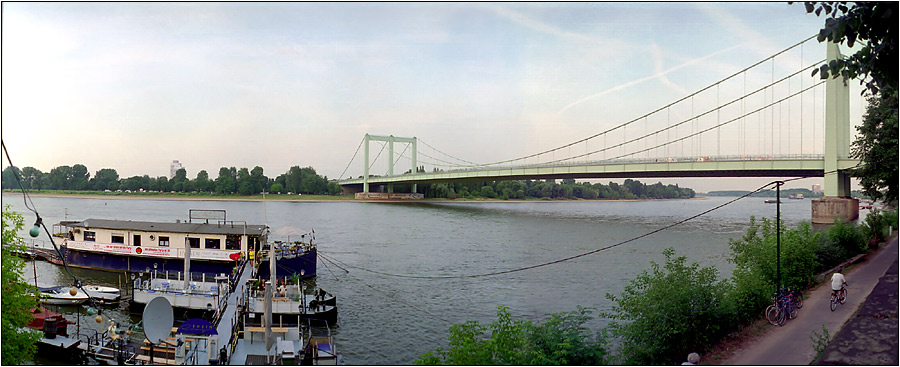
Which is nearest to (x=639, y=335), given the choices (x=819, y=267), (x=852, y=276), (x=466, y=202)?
(x=852, y=276)

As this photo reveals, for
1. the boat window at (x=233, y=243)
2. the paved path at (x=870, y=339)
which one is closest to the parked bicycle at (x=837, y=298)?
the paved path at (x=870, y=339)

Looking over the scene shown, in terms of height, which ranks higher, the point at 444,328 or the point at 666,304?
the point at 666,304

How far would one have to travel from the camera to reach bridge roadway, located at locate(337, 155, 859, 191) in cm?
4419

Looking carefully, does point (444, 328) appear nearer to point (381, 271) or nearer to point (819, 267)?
point (381, 271)

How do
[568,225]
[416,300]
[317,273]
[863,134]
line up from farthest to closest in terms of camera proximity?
[568,225], [317,273], [863,134], [416,300]

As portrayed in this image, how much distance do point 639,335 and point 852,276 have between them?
472 inches

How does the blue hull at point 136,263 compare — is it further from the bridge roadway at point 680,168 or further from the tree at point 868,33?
the bridge roadway at point 680,168

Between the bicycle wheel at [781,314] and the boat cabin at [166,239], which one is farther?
the boat cabin at [166,239]

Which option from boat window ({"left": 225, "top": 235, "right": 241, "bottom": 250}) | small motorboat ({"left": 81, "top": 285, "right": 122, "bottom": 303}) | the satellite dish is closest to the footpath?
the satellite dish

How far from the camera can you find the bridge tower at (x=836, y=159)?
41.1 m

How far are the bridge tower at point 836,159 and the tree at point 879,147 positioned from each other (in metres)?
20.1

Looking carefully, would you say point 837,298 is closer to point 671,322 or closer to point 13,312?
point 671,322

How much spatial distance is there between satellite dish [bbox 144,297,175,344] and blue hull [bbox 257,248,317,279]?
40.5 feet

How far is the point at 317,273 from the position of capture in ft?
86.9
